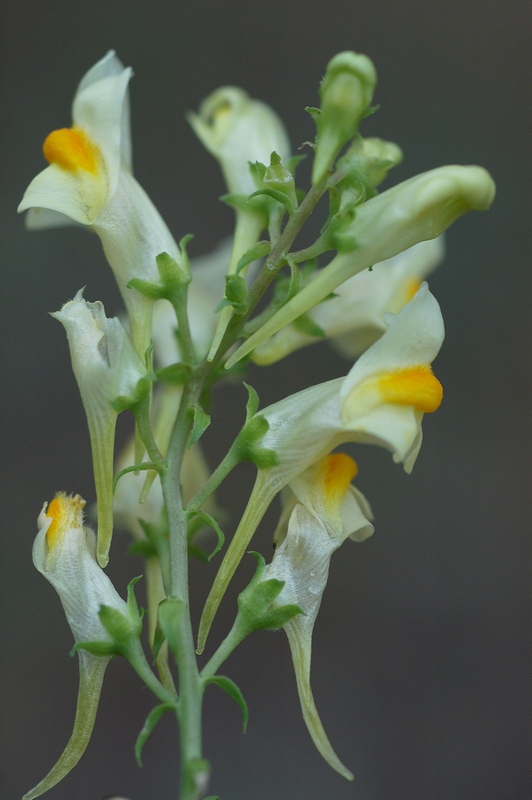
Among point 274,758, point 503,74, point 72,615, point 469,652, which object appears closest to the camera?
point 72,615

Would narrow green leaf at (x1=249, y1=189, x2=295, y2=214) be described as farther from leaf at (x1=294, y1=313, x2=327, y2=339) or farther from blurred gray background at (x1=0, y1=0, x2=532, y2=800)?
blurred gray background at (x1=0, y1=0, x2=532, y2=800)

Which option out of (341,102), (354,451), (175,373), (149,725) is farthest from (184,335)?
(354,451)

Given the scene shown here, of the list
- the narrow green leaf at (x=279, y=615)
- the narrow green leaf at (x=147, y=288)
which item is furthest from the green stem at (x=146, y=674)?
the narrow green leaf at (x=147, y=288)

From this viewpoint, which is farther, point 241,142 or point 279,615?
point 241,142

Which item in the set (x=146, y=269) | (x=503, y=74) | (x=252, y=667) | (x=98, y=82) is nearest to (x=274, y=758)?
(x=252, y=667)

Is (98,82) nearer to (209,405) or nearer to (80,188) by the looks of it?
(80,188)

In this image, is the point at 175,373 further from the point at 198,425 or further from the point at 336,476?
the point at 336,476

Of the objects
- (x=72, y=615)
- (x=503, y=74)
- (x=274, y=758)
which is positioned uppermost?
(x=503, y=74)
